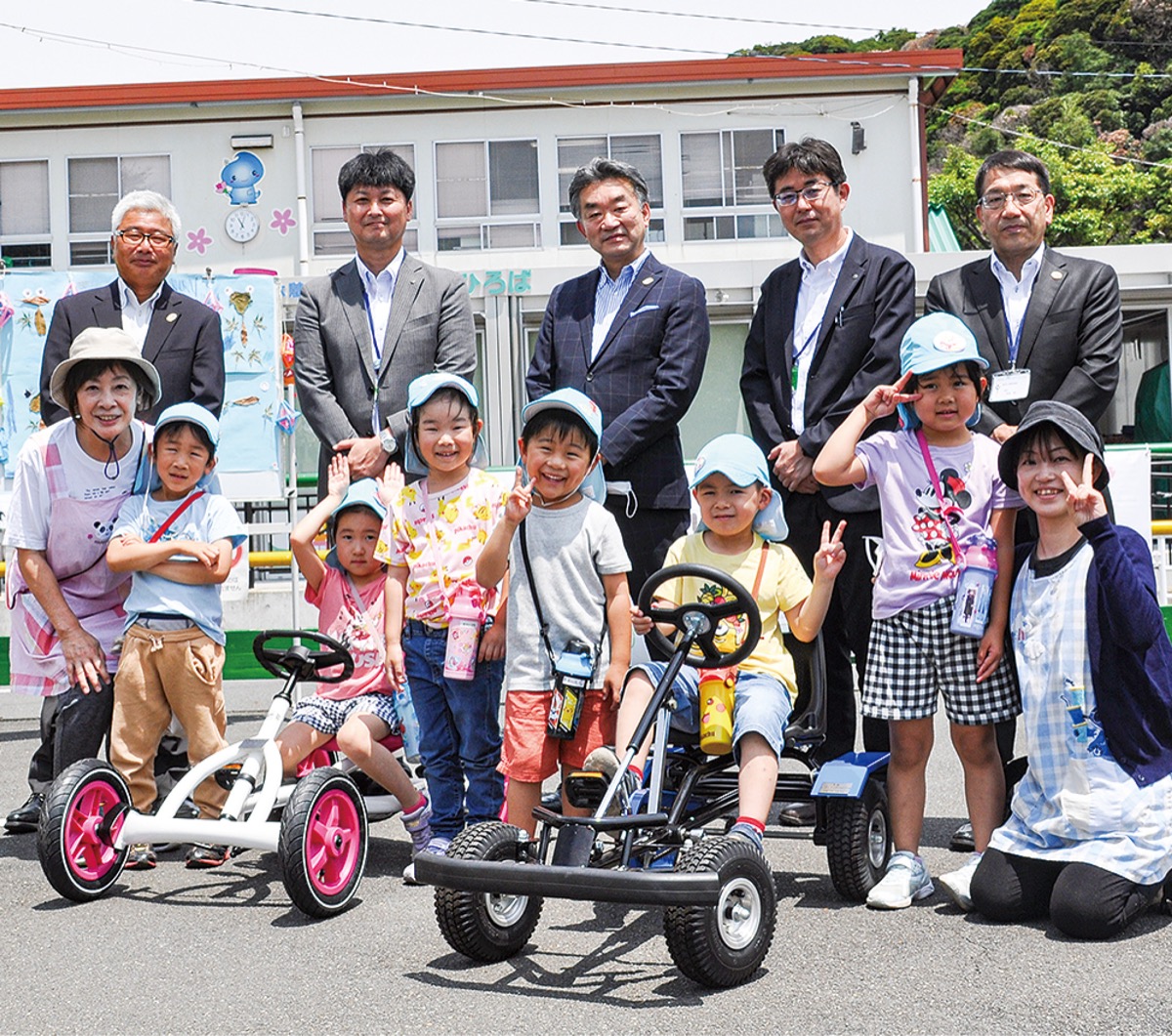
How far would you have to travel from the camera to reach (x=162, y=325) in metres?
5.50

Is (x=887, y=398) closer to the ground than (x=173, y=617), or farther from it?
farther from it

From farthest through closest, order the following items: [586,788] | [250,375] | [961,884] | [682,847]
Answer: [250,375]
[961,884]
[586,788]
[682,847]

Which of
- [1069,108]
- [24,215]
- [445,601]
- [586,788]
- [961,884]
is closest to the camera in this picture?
[586,788]

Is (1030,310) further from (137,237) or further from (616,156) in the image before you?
(616,156)

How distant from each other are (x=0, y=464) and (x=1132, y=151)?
131 ft

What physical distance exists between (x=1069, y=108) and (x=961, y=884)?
143ft

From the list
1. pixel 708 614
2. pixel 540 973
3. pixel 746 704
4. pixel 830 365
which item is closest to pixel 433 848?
pixel 540 973

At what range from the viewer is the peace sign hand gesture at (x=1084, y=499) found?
3.91 m

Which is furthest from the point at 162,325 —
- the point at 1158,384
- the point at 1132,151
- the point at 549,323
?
the point at 1132,151

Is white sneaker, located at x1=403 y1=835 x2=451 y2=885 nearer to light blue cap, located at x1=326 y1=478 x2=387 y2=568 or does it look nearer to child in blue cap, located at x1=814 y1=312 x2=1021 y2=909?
light blue cap, located at x1=326 y1=478 x2=387 y2=568

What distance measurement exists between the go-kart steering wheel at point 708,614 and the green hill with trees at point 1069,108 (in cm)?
3136

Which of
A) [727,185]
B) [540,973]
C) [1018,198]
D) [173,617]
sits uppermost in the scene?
[727,185]

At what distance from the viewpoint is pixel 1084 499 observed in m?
3.91

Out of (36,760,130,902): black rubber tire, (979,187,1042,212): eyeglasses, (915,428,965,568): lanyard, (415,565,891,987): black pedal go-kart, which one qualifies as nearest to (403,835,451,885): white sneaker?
(415,565,891,987): black pedal go-kart
